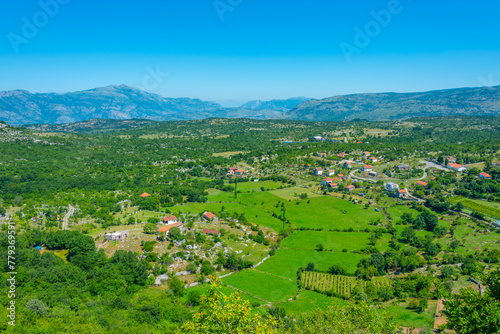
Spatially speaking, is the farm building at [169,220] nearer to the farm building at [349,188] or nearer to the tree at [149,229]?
the tree at [149,229]

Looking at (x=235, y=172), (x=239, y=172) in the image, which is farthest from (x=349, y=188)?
(x=235, y=172)

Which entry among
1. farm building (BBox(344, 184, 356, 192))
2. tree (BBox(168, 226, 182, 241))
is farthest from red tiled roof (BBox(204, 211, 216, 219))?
farm building (BBox(344, 184, 356, 192))

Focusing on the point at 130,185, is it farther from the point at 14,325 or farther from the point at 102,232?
the point at 14,325

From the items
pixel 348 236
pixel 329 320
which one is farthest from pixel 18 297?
pixel 348 236

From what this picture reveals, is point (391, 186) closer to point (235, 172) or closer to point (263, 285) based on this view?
point (235, 172)

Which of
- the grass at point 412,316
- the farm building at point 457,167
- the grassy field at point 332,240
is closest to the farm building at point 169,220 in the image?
the grassy field at point 332,240

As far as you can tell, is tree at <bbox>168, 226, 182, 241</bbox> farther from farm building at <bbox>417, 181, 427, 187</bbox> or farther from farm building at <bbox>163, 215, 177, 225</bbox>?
farm building at <bbox>417, 181, 427, 187</bbox>
